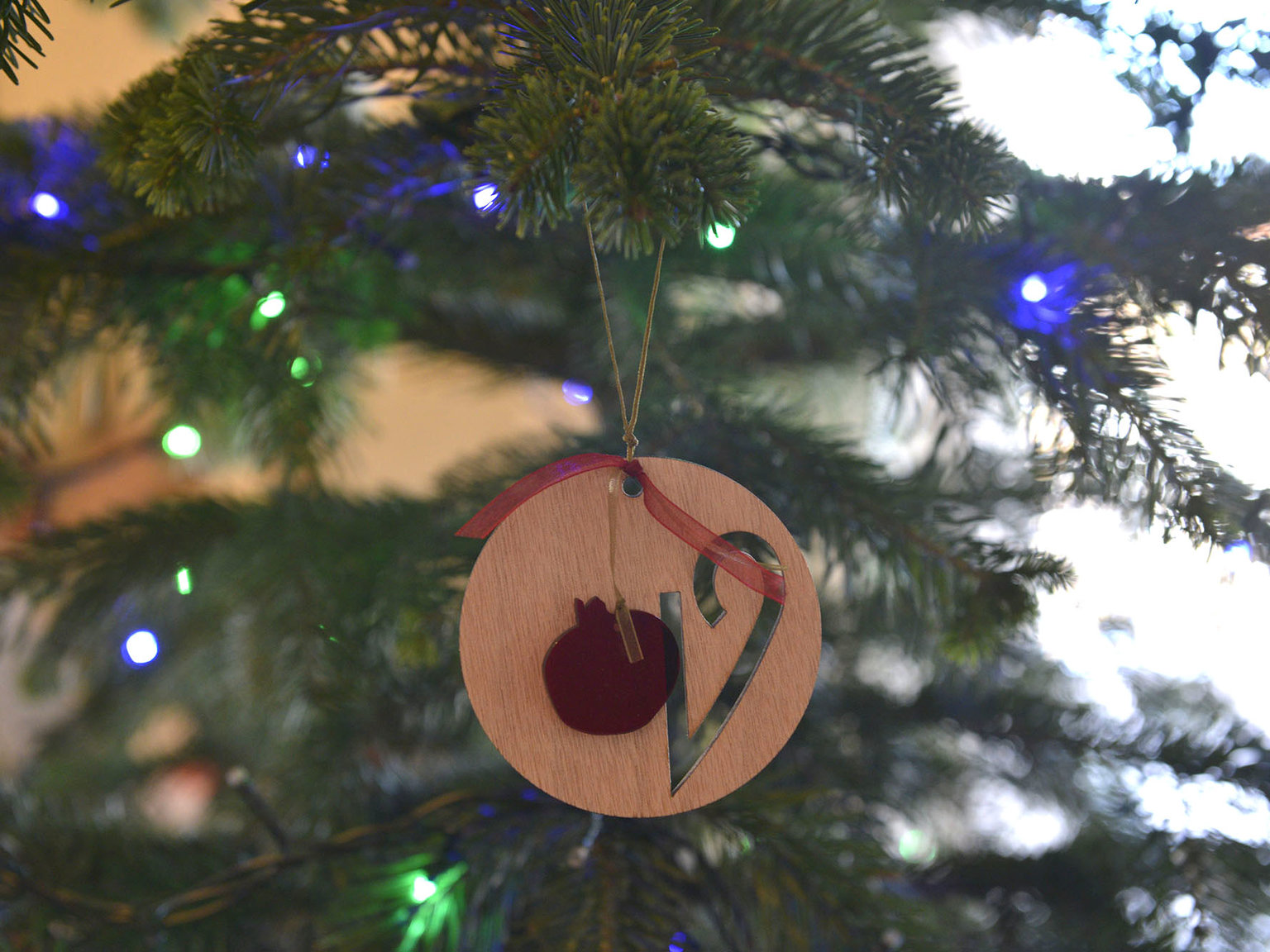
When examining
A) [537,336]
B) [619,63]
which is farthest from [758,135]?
[537,336]

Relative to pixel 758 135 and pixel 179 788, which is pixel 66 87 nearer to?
pixel 179 788

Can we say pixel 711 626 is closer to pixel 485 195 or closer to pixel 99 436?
pixel 485 195

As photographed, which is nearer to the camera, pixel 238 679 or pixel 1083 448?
pixel 1083 448

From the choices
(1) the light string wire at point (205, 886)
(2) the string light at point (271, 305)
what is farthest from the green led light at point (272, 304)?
(1) the light string wire at point (205, 886)

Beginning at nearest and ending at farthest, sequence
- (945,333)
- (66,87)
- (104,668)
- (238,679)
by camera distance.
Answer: (945,333) → (238,679) → (104,668) → (66,87)

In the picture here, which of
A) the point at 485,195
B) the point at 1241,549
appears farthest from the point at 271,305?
the point at 1241,549

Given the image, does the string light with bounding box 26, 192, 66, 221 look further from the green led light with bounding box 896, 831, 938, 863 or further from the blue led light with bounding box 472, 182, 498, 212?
the green led light with bounding box 896, 831, 938, 863

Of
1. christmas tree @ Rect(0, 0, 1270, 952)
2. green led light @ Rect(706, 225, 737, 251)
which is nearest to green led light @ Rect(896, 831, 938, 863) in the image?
christmas tree @ Rect(0, 0, 1270, 952)
